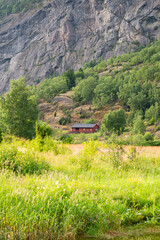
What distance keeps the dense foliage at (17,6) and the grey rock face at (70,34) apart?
30.3 feet

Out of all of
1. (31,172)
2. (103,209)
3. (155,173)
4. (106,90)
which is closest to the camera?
(103,209)

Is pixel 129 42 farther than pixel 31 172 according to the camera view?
Yes

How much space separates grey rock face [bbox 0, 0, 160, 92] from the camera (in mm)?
111562

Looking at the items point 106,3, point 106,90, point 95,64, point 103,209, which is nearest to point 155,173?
point 103,209

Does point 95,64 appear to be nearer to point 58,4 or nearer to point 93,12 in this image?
point 93,12

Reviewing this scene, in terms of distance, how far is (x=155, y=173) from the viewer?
9211 millimetres

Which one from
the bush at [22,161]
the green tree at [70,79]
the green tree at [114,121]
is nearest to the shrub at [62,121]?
the green tree at [114,121]

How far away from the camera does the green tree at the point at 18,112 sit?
29.8m

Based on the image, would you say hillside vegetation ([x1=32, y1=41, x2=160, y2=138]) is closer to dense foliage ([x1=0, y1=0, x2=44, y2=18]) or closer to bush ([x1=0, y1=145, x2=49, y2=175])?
bush ([x1=0, y1=145, x2=49, y2=175])

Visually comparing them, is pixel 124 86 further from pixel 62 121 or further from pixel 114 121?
pixel 114 121

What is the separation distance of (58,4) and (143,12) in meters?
52.7

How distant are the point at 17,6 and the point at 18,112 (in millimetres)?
151841

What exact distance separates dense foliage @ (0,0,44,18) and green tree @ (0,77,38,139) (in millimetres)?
136548

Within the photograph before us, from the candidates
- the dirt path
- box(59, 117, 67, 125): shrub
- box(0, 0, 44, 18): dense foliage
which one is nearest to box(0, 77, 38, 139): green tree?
the dirt path
